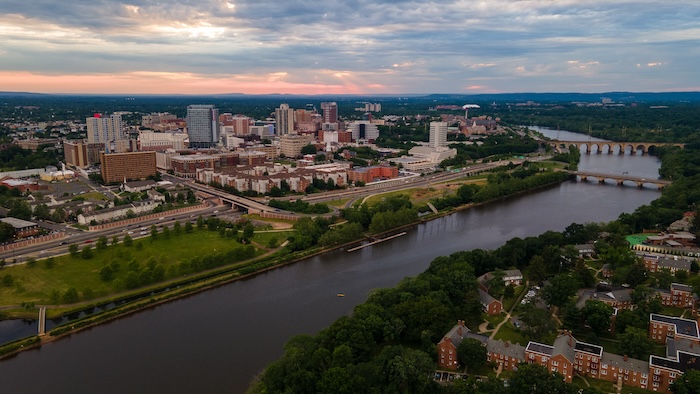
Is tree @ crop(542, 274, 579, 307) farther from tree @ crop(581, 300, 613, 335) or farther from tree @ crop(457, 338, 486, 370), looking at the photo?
tree @ crop(457, 338, 486, 370)

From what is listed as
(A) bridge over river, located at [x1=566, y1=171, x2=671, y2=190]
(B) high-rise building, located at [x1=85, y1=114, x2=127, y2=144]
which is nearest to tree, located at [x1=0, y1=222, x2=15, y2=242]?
(B) high-rise building, located at [x1=85, y1=114, x2=127, y2=144]

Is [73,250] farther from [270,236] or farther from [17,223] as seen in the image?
[270,236]

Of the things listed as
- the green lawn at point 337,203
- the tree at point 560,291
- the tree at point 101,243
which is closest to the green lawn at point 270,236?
the green lawn at point 337,203

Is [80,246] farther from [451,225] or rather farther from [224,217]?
[451,225]

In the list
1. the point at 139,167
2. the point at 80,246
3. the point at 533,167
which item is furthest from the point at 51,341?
the point at 533,167

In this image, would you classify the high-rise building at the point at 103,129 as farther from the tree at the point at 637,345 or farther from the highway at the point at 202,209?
the tree at the point at 637,345

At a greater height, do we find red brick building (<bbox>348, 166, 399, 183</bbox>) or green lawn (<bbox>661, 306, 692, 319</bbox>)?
red brick building (<bbox>348, 166, 399, 183</bbox>)

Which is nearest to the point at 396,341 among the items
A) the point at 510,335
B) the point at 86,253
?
the point at 510,335
